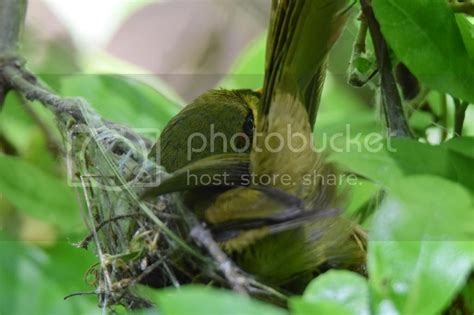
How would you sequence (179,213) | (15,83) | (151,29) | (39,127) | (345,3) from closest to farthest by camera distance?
(179,213), (345,3), (15,83), (39,127), (151,29)

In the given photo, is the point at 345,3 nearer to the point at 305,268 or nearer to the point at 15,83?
the point at 305,268

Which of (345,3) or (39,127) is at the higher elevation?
(345,3)

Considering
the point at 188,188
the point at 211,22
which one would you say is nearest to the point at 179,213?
the point at 188,188

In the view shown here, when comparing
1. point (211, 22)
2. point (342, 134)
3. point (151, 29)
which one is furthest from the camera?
point (151, 29)

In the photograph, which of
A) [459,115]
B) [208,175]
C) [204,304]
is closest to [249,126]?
[208,175]

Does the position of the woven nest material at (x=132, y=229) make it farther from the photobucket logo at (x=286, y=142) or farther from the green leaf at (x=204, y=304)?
the green leaf at (x=204, y=304)

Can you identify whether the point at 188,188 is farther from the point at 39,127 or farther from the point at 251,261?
the point at 39,127

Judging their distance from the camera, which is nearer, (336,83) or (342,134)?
(342,134)
